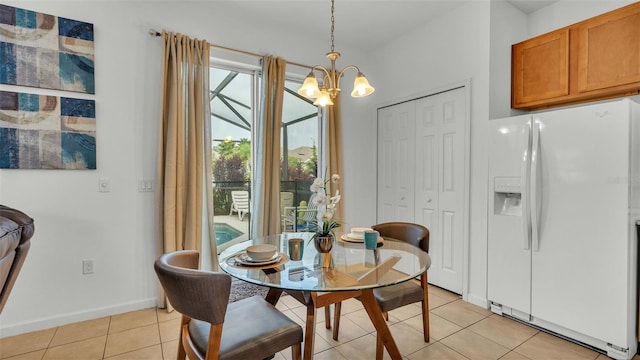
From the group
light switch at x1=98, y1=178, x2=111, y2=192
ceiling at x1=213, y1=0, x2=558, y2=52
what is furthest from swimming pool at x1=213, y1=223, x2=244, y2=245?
ceiling at x1=213, y1=0, x2=558, y2=52

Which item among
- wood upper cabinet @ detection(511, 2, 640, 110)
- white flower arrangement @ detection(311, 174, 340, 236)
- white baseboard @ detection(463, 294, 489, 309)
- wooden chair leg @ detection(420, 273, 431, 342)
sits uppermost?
wood upper cabinet @ detection(511, 2, 640, 110)

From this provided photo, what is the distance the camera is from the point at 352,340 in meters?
2.22

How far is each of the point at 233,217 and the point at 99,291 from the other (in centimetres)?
125

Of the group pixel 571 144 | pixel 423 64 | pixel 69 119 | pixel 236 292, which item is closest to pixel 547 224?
pixel 571 144

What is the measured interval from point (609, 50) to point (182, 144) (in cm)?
338

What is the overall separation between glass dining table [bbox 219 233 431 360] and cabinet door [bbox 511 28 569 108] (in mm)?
1806

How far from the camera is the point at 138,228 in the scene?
8.80 ft

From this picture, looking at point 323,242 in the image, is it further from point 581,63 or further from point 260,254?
point 581,63

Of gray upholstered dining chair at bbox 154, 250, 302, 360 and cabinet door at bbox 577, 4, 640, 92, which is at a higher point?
cabinet door at bbox 577, 4, 640, 92

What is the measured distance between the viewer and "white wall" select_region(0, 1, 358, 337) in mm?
Answer: 2316

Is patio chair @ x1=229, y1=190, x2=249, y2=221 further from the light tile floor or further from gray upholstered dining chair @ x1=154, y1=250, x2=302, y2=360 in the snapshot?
gray upholstered dining chair @ x1=154, y1=250, x2=302, y2=360

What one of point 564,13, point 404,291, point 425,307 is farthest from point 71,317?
point 564,13

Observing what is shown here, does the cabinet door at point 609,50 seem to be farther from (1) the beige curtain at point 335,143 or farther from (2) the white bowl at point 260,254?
(2) the white bowl at point 260,254

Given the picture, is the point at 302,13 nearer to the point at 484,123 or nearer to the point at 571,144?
the point at 484,123
